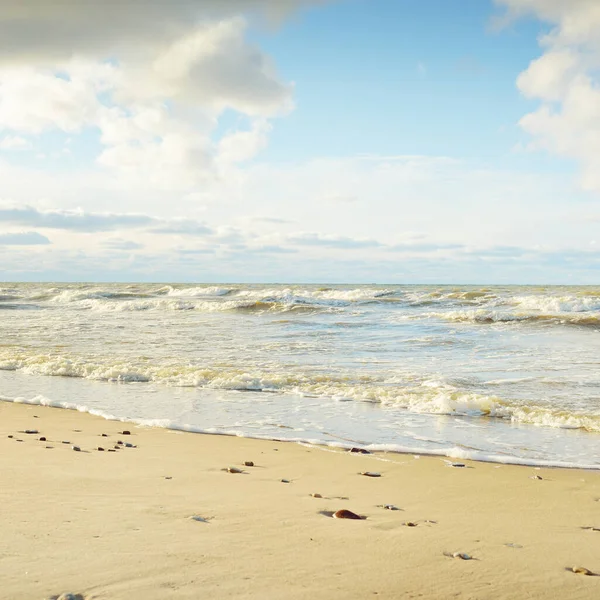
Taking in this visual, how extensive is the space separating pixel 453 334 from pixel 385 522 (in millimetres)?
15298

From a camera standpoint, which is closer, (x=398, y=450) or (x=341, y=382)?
(x=398, y=450)

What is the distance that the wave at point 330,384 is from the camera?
780cm

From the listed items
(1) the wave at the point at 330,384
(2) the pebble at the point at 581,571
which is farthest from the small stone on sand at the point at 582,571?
(1) the wave at the point at 330,384

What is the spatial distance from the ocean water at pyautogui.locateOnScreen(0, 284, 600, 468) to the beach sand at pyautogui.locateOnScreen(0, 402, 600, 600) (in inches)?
44.1

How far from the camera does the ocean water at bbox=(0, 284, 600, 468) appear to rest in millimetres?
6875

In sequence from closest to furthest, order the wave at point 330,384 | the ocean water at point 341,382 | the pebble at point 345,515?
the pebble at point 345,515
the ocean water at point 341,382
the wave at point 330,384

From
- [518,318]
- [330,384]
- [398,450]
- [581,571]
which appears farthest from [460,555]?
[518,318]

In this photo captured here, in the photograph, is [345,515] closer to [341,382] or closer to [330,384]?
[330,384]

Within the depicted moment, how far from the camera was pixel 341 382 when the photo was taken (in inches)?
390

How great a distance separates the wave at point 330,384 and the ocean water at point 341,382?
2cm

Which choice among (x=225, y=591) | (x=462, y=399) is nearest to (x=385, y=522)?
(x=225, y=591)

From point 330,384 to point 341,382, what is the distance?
0.83 ft

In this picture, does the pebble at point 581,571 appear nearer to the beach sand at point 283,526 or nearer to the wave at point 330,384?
the beach sand at point 283,526

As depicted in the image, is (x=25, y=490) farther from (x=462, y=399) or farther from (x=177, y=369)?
(x=177, y=369)
